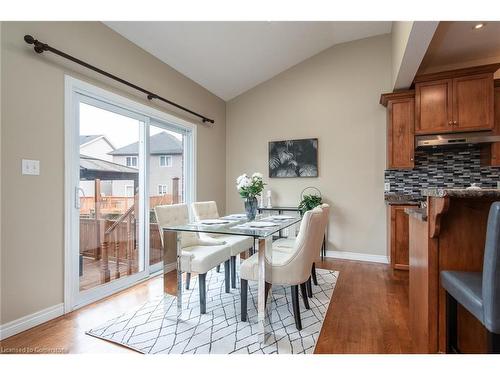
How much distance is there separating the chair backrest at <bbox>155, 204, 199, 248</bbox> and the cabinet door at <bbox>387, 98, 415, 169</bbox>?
271cm

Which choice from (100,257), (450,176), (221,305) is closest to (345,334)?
(221,305)

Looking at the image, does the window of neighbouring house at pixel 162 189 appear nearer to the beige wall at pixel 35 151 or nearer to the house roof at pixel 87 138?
the house roof at pixel 87 138

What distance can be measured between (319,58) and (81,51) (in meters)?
3.31

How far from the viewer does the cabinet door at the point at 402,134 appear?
3.35 metres

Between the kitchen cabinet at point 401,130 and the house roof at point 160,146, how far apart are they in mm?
2952

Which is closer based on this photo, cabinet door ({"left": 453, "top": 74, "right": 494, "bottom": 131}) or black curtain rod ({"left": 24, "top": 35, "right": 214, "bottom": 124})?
black curtain rod ({"left": 24, "top": 35, "right": 214, "bottom": 124})

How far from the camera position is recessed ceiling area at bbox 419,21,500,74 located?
2.72m

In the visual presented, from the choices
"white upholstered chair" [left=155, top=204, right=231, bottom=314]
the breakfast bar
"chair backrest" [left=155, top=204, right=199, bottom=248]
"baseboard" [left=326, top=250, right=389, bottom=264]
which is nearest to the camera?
the breakfast bar

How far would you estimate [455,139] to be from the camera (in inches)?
A: 122

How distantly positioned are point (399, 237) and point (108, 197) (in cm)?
347

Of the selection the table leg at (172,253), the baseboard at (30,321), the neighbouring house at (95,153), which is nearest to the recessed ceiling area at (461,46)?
the table leg at (172,253)

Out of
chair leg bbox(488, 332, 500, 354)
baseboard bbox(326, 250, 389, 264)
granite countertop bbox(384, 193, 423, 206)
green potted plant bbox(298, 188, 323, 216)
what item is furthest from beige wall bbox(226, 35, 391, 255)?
chair leg bbox(488, 332, 500, 354)

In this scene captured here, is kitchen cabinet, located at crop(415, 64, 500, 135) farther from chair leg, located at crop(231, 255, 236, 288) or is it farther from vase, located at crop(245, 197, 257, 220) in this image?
chair leg, located at crop(231, 255, 236, 288)
